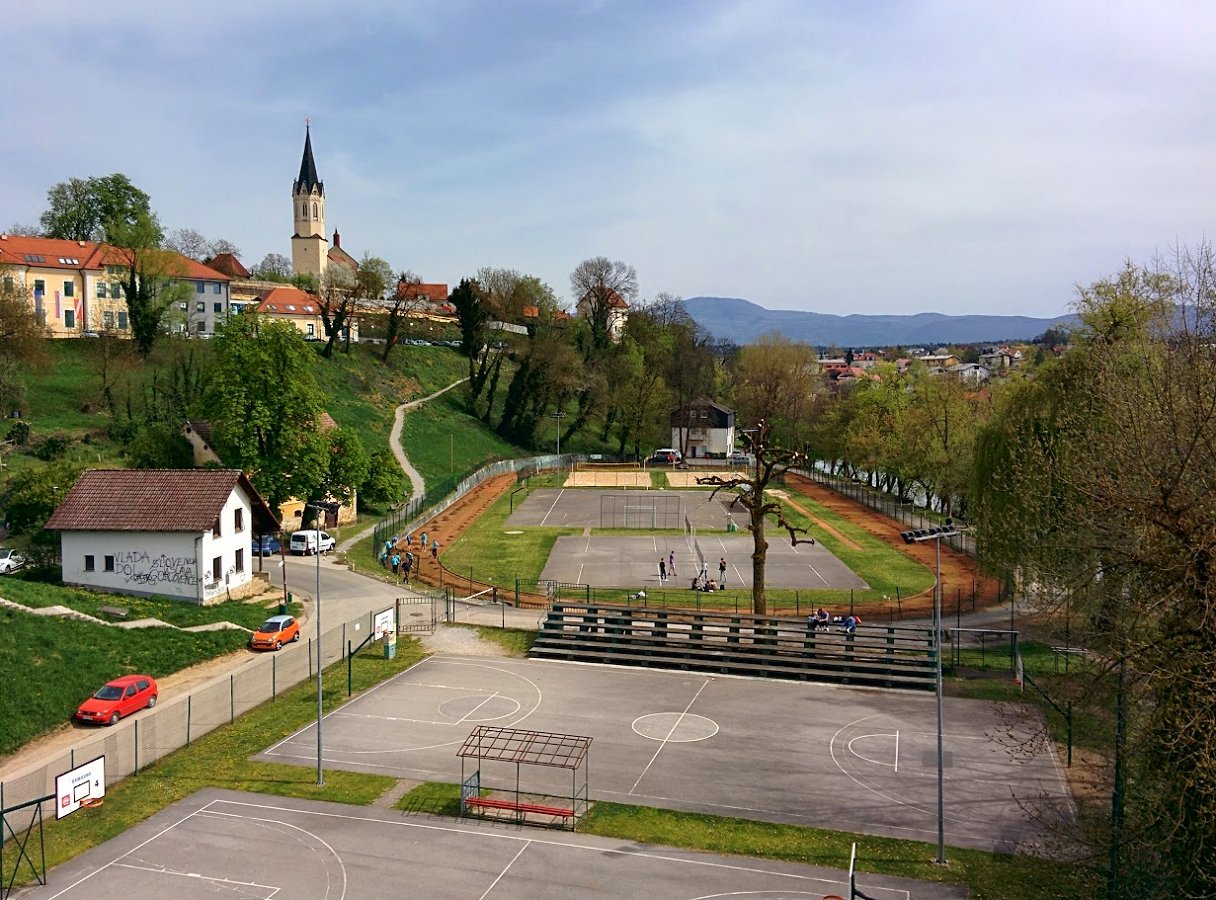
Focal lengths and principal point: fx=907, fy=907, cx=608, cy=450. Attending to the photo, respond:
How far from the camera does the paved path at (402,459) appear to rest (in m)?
57.8

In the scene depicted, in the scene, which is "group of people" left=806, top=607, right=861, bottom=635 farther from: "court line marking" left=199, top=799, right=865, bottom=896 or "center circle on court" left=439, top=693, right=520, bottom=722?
"court line marking" left=199, top=799, right=865, bottom=896

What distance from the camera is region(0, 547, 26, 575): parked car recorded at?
134 ft

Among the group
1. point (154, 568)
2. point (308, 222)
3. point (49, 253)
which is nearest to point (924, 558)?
point (154, 568)

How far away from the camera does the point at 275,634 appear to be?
116 ft

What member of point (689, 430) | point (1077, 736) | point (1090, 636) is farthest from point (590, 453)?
point (1090, 636)

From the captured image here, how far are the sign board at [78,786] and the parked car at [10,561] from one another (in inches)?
923

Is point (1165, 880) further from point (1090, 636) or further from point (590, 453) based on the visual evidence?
point (590, 453)

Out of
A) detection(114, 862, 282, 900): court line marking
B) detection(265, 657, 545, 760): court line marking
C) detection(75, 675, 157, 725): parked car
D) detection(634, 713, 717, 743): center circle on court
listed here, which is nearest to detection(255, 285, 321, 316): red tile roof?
detection(265, 657, 545, 760): court line marking

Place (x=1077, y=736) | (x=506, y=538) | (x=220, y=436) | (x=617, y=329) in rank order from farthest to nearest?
1. (x=617, y=329)
2. (x=506, y=538)
3. (x=220, y=436)
4. (x=1077, y=736)

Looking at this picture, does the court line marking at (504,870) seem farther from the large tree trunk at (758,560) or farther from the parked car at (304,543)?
the parked car at (304,543)

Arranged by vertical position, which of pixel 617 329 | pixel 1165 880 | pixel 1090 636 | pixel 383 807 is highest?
pixel 617 329

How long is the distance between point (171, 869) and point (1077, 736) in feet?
78.9

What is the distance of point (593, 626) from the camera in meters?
35.4

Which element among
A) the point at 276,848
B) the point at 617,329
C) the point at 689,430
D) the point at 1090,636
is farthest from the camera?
the point at 617,329
